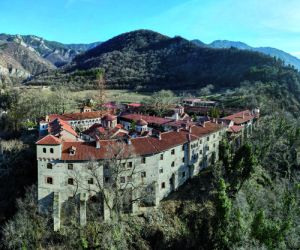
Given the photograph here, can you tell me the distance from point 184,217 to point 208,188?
292 inches

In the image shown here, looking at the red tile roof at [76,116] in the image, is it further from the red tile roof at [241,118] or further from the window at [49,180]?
the red tile roof at [241,118]

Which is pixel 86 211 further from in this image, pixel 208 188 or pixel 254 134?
pixel 254 134

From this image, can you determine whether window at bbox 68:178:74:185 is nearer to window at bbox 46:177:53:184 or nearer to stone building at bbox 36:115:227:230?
stone building at bbox 36:115:227:230

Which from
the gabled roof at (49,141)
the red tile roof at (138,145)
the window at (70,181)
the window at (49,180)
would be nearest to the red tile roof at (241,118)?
the red tile roof at (138,145)

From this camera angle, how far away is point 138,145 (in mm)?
49250

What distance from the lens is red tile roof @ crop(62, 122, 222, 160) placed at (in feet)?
149

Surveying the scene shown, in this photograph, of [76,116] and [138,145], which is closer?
[138,145]

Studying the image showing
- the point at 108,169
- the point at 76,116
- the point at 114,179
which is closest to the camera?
the point at 114,179

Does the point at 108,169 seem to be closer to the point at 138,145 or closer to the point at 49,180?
the point at 138,145

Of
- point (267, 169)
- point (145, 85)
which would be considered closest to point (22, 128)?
point (267, 169)

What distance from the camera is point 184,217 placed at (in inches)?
1911

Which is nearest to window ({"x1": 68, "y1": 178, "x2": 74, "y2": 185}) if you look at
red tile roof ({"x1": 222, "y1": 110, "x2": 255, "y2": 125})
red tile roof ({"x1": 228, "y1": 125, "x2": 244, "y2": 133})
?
red tile roof ({"x1": 228, "y1": 125, "x2": 244, "y2": 133})

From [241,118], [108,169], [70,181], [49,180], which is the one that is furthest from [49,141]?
[241,118]

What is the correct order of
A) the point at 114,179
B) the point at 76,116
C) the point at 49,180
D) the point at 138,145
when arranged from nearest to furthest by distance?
the point at 49,180 < the point at 114,179 < the point at 138,145 < the point at 76,116
